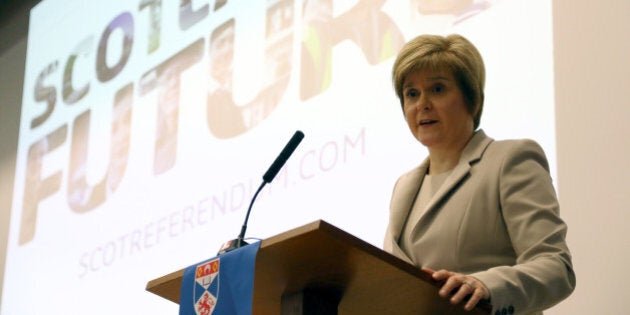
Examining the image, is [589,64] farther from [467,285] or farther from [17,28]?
[17,28]

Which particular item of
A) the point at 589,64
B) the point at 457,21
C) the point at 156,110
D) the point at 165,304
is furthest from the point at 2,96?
the point at 589,64

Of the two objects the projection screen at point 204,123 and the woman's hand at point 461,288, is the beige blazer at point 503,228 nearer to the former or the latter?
the woman's hand at point 461,288

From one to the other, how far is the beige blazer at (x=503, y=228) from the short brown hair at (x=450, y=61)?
102mm

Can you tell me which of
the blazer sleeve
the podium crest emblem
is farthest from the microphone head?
the blazer sleeve

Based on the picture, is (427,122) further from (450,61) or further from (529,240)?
(529,240)

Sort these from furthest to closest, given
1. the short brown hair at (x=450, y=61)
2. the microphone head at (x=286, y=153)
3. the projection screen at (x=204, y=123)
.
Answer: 1. the projection screen at (x=204, y=123)
2. the short brown hair at (x=450, y=61)
3. the microphone head at (x=286, y=153)

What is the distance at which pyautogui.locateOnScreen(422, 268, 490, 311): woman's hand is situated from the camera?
1.61 m

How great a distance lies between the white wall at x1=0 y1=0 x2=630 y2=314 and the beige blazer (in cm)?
49

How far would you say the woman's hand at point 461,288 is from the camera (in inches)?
Answer: 63.2

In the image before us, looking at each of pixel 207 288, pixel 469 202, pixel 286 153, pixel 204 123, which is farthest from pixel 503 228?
pixel 204 123

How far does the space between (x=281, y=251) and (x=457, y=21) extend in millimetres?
1419

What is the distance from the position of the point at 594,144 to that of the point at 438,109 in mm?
583

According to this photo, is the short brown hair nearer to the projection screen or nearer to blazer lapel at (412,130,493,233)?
blazer lapel at (412,130,493,233)

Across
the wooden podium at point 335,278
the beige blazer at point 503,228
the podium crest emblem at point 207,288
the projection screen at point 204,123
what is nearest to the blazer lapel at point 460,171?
the beige blazer at point 503,228
